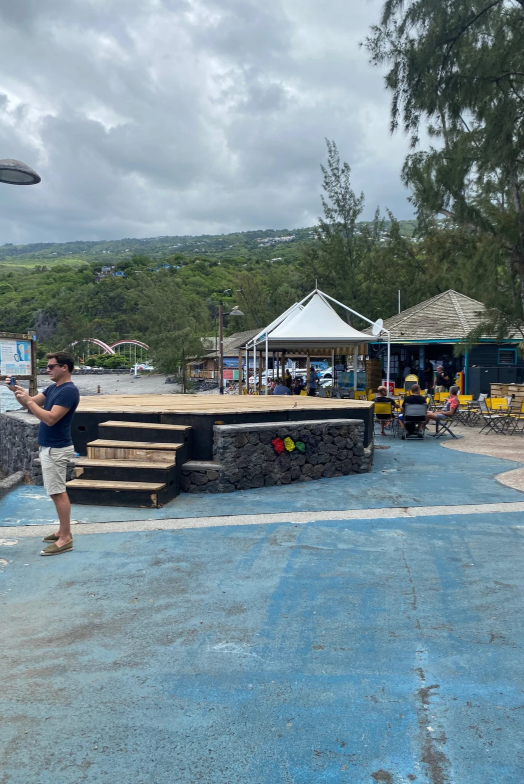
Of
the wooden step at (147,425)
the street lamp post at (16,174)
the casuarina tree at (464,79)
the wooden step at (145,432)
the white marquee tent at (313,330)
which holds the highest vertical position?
the casuarina tree at (464,79)

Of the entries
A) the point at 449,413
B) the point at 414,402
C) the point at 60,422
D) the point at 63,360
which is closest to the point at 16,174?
the point at 63,360

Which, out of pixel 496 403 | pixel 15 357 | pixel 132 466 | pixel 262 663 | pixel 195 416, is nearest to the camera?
pixel 262 663

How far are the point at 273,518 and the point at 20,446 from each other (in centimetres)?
424

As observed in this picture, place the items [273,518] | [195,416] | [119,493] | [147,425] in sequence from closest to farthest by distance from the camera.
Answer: [273,518] → [119,493] → [147,425] → [195,416]

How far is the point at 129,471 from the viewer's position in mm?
6828

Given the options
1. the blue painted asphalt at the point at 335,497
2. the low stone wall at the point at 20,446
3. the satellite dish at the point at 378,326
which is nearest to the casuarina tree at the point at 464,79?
the satellite dish at the point at 378,326

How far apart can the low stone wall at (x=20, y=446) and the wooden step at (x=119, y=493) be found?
779mm

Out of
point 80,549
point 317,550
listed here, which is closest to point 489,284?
point 317,550

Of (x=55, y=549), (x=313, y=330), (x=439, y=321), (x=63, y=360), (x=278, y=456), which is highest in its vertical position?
(x=439, y=321)

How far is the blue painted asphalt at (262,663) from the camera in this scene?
8.09 feet

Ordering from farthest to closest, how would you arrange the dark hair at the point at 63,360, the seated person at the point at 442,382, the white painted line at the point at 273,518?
the seated person at the point at 442,382, the white painted line at the point at 273,518, the dark hair at the point at 63,360

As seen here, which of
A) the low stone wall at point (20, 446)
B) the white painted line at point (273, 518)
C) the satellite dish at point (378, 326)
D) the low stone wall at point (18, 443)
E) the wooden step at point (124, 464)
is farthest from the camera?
the satellite dish at point (378, 326)

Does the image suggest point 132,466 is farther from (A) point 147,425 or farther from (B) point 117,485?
(A) point 147,425

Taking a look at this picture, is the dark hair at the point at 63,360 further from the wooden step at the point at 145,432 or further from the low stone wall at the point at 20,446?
the low stone wall at the point at 20,446
